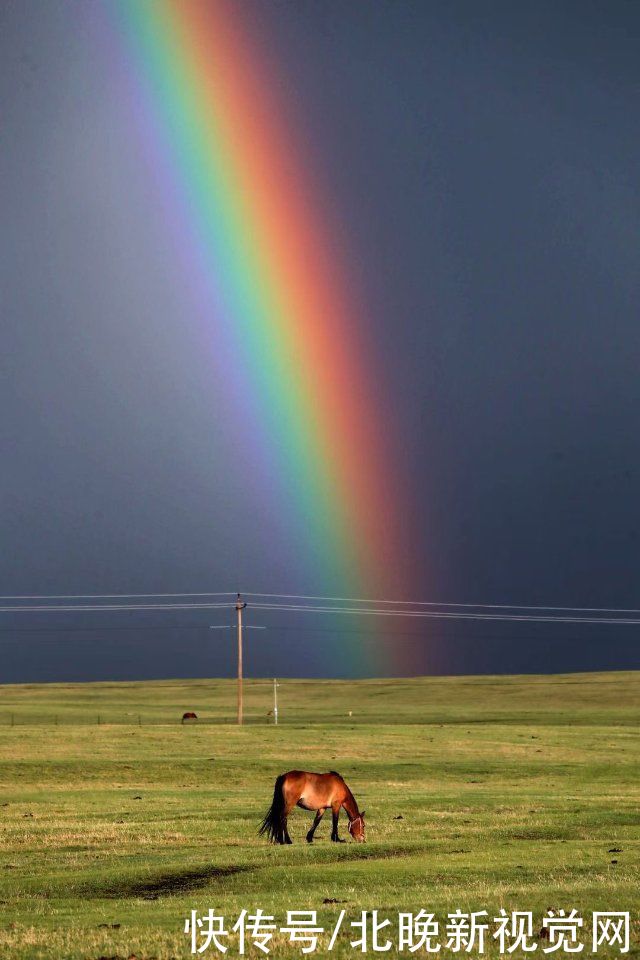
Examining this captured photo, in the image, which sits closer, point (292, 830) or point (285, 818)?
point (285, 818)

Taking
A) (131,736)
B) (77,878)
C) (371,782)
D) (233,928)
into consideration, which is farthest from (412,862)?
(131,736)

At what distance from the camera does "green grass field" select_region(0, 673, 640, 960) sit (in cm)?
1894

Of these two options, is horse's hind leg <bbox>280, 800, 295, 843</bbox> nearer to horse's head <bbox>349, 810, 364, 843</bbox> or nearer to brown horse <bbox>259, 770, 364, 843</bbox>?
brown horse <bbox>259, 770, 364, 843</bbox>

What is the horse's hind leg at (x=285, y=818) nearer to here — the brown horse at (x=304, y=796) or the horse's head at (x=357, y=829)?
the brown horse at (x=304, y=796)

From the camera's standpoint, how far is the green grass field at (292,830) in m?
18.9

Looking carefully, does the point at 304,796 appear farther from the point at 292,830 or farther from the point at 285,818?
the point at 292,830

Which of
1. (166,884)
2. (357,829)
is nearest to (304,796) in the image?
(357,829)

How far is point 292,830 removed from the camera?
34844 millimetres

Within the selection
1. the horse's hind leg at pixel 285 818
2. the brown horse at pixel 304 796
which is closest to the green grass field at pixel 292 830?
the horse's hind leg at pixel 285 818

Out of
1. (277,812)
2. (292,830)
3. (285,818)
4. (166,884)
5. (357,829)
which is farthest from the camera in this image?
(292,830)

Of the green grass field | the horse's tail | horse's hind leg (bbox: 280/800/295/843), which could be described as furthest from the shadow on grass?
horse's hind leg (bbox: 280/800/295/843)

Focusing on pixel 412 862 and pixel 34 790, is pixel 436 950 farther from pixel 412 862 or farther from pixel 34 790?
pixel 34 790

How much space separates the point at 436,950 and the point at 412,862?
1030 centimetres

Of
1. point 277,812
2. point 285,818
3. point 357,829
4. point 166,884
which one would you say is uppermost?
point 277,812
